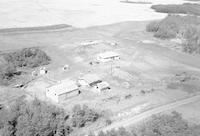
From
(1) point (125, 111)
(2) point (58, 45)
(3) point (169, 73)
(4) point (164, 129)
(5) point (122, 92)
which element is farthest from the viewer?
(2) point (58, 45)

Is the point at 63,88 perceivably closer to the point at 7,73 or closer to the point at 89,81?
the point at 89,81

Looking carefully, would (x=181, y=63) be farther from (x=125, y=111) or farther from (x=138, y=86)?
(x=125, y=111)

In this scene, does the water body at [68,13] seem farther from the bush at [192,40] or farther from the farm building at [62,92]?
the farm building at [62,92]

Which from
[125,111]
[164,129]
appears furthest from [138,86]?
[164,129]

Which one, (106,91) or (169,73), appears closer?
(106,91)

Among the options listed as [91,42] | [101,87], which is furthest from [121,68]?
[91,42]

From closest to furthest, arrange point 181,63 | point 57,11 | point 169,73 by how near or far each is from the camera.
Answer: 1. point 169,73
2. point 181,63
3. point 57,11

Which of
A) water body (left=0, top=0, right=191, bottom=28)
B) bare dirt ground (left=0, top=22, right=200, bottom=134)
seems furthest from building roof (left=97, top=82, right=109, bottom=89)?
water body (left=0, top=0, right=191, bottom=28)

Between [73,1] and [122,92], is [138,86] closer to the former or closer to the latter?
[122,92]
